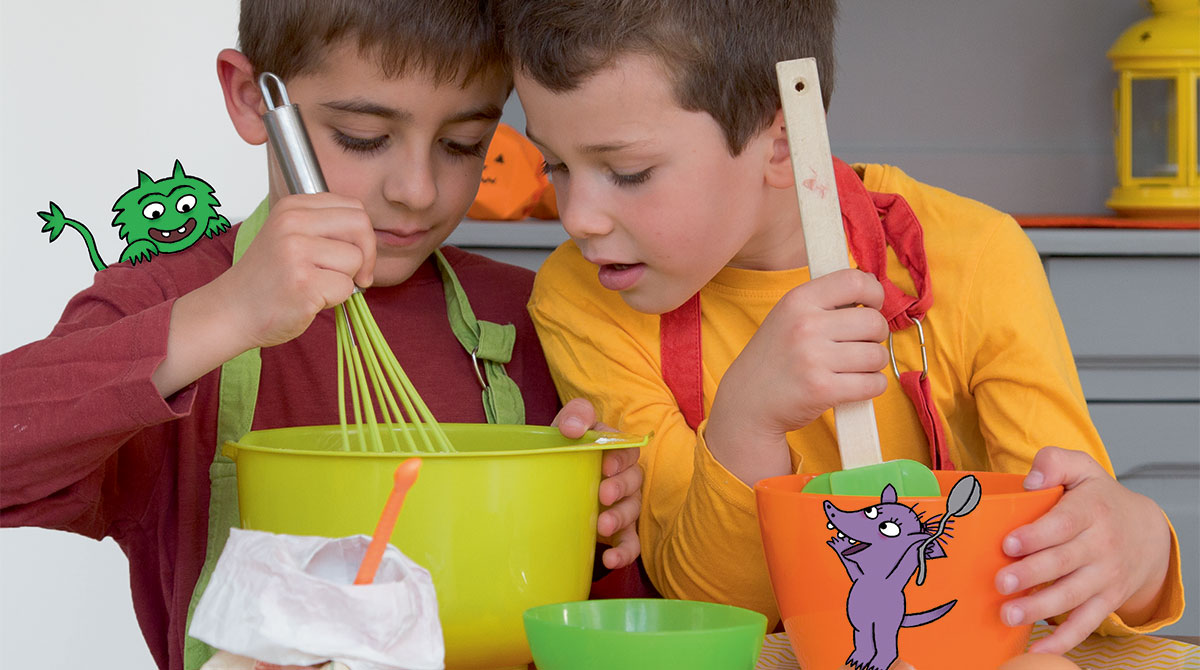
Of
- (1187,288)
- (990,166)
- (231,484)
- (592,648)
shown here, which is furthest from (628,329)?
(990,166)

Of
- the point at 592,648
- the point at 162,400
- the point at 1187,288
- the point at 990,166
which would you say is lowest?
the point at 592,648

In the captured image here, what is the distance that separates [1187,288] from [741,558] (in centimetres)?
126

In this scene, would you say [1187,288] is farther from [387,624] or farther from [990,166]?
[387,624]

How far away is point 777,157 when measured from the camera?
2.81ft

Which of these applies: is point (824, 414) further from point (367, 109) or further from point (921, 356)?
point (367, 109)

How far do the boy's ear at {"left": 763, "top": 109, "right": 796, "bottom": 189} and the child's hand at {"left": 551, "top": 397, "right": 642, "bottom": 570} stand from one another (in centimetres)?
23

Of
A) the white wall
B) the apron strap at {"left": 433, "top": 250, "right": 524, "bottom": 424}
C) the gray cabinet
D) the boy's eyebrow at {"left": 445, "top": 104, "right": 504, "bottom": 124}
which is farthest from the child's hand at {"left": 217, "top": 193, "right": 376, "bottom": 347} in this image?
the white wall

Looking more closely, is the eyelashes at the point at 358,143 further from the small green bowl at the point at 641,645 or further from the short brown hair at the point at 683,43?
the small green bowl at the point at 641,645

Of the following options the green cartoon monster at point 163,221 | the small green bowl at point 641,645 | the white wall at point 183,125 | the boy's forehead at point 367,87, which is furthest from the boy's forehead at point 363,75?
the white wall at point 183,125

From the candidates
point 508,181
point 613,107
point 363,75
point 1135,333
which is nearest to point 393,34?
point 363,75

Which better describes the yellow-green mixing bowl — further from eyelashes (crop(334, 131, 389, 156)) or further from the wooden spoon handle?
eyelashes (crop(334, 131, 389, 156))

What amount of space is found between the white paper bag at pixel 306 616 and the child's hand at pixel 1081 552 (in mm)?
265

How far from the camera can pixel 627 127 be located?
0.77 metres

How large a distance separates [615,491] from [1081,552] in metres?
0.26
